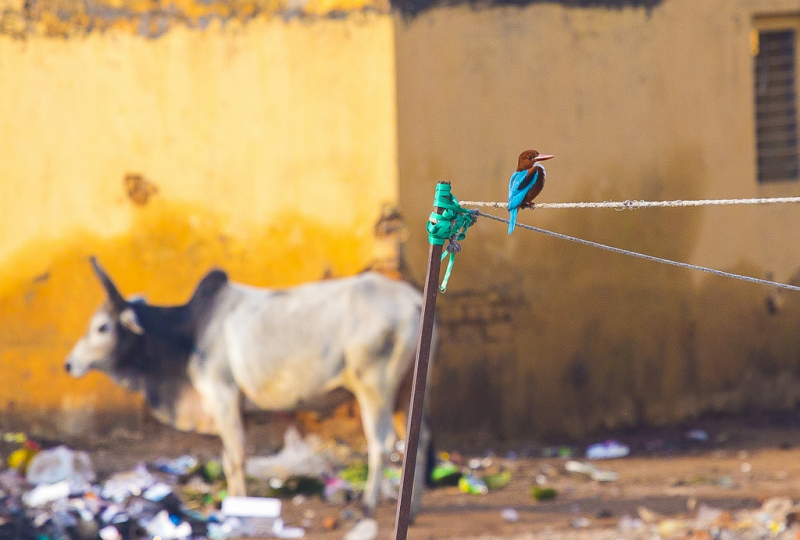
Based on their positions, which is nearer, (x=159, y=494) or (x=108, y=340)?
(x=159, y=494)

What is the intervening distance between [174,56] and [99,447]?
111 inches

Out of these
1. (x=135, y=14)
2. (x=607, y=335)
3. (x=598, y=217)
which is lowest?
(x=607, y=335)

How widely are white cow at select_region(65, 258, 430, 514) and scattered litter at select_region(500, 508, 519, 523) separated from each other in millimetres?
525

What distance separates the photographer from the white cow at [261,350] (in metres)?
6.05

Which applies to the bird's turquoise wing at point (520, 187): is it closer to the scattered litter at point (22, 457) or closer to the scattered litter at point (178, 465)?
the scattered litter at point (178, 465)

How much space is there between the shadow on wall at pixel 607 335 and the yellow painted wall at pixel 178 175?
1118 millimetres

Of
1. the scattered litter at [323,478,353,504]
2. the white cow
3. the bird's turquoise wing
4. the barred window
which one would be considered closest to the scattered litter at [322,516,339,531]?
the white cow

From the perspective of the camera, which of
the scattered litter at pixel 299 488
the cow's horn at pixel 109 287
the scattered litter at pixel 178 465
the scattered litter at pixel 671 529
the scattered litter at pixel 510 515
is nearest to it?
the scattered litter at pixel 671 529

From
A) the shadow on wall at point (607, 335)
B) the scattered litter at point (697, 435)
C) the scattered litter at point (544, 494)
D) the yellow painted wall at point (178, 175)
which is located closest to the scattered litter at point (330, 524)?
the scattered litter at point (544, 494)

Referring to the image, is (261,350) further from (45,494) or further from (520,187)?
(520,187)

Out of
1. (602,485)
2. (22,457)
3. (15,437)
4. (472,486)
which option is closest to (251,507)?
(472,486)

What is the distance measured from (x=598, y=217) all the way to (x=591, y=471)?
1.99 m

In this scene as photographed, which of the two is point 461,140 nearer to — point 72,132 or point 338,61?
point 338,61

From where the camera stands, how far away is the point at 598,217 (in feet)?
24.4
